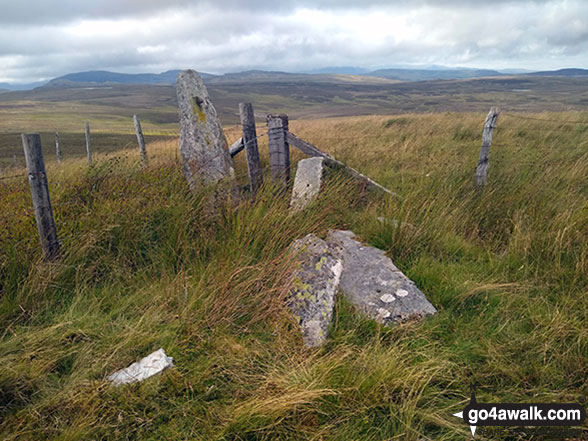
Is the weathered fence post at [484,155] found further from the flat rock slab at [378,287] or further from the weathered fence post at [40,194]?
the weathered fence post at [40,194]

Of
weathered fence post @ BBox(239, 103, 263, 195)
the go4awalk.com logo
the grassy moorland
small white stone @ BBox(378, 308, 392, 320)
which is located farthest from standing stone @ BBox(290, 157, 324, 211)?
the go4awalk.com logo

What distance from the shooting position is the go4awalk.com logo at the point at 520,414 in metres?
2.16

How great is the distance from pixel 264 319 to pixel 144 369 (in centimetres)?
97

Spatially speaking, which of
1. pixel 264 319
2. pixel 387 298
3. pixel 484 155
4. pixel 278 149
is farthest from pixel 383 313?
pixel 484 155

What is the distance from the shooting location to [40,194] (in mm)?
3518

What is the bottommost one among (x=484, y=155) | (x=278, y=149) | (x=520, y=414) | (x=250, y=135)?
(x=520, y=414)

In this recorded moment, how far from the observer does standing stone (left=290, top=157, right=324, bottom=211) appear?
15.9ft

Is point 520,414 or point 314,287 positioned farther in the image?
point 314,287

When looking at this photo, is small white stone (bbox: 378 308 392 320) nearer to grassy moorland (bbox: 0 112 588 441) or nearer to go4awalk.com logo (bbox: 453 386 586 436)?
grassy moorland (bbox: 0 112 588 441)

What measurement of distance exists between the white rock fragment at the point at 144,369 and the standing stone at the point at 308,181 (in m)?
2.64

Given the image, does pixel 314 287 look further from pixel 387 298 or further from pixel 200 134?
pixel 200 134

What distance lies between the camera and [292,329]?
2.87 m

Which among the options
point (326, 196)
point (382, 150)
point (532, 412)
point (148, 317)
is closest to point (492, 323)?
point (532, 412)

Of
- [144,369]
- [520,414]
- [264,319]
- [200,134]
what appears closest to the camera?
[520,414]
